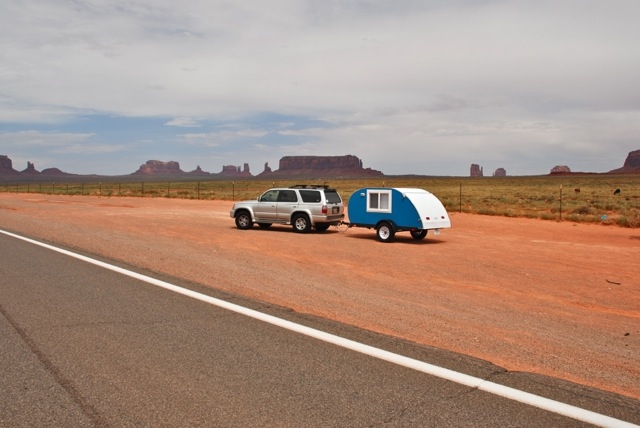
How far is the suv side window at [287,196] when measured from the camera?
2150cm

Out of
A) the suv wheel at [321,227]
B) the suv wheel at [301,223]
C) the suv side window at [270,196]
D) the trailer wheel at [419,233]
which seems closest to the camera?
the trailer wheel at [419,233]

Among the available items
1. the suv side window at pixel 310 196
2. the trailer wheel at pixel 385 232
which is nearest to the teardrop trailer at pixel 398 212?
the trailer wheel at pixel 385 232

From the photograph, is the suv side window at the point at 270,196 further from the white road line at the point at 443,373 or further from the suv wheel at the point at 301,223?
the white road line at the point at 443,373

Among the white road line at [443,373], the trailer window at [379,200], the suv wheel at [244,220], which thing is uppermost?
the trailer window at [379,200]

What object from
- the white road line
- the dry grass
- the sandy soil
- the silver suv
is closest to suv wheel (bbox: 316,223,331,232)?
the silver suv

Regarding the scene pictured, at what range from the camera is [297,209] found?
21.2m

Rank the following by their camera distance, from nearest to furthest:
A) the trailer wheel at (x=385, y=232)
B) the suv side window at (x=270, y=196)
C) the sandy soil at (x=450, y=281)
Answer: the sandy soil at (x=450, y=281)
the trailer wheel at (x=385, y=232)
the suv side window at (x=270, y=196)

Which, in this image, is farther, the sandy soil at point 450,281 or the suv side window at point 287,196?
the suv side window at point 287,196

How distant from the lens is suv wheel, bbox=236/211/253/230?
22328mm

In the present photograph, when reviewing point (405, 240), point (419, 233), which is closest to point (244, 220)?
point (405, 240)

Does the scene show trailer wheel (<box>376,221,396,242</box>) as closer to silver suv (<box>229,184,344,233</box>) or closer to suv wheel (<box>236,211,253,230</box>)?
silver suv (<box>229,184,344,233</box>)

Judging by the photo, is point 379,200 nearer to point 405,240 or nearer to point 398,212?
point 398,212

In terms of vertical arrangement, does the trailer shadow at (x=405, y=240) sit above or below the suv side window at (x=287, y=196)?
below

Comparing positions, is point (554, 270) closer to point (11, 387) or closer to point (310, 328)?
point (310, 328)
